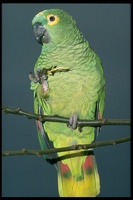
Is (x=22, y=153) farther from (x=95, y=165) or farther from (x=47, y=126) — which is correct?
(x=95, y=165)

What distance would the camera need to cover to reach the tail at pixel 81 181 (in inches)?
57.1

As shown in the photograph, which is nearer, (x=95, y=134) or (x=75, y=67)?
(x=75, y=67)

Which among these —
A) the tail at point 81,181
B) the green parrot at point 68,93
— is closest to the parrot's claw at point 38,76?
the green parrot at point 68,93

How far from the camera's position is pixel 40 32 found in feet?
4.36

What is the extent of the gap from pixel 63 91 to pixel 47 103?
98 mm

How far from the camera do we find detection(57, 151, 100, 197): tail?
1.45 metres

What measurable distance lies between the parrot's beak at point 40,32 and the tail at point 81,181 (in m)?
0.62

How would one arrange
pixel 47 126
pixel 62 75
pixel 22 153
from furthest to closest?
pixel 47 126 < pixel 62 75 < pixel 22 153

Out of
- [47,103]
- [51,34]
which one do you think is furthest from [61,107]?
[51,34]

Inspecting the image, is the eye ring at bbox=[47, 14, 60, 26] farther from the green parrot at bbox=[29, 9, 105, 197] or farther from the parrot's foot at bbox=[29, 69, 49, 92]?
the parrot's foot at bbox=[29, 69, 49, 92]

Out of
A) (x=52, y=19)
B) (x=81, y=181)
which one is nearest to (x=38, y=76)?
(x=52, y=19)

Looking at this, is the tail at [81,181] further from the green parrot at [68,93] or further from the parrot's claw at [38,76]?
the parrot's claw at [38,76]

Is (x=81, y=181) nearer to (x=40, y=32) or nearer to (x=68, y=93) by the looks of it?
(x=68, y=93)

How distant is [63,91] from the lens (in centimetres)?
133
